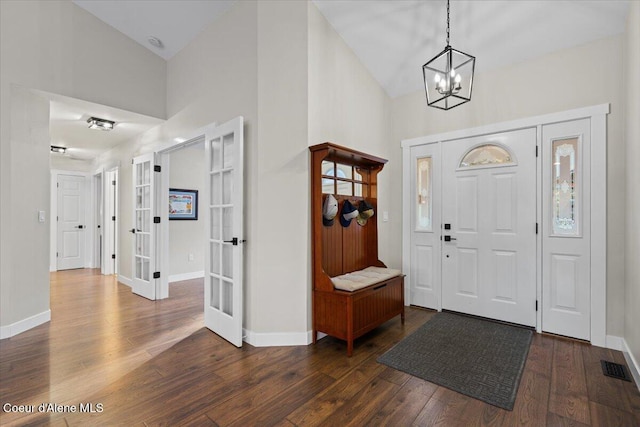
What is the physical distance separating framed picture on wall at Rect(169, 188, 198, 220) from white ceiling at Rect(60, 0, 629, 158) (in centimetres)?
166

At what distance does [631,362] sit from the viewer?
2332mm

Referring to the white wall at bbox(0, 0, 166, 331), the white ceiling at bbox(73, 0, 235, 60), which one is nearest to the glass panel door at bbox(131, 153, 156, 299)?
the white wall at bbox(0, 0, 166, 331)

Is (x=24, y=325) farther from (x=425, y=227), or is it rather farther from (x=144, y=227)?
(x=425, y=227)

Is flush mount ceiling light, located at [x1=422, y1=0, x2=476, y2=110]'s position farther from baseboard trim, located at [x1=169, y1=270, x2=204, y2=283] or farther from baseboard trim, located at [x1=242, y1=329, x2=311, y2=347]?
baseboard trim, located at [x1=169, y1=270, x2=204, y2=283]

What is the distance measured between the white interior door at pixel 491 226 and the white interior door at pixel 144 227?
13.0 feet

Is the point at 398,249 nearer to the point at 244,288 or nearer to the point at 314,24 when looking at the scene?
the point at 244,288

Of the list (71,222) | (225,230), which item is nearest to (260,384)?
(225,230)

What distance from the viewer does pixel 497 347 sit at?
2.71 m

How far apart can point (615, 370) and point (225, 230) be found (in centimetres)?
351

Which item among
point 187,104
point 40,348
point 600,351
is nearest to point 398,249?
point 600,351

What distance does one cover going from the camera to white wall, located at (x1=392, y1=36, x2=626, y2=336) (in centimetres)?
269

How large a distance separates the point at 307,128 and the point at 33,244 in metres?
3.31

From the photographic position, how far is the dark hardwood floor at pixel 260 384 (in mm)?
1791

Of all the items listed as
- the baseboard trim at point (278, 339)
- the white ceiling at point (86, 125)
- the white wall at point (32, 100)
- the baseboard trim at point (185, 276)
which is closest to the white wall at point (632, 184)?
the baseboard trim at point (278, 339)
